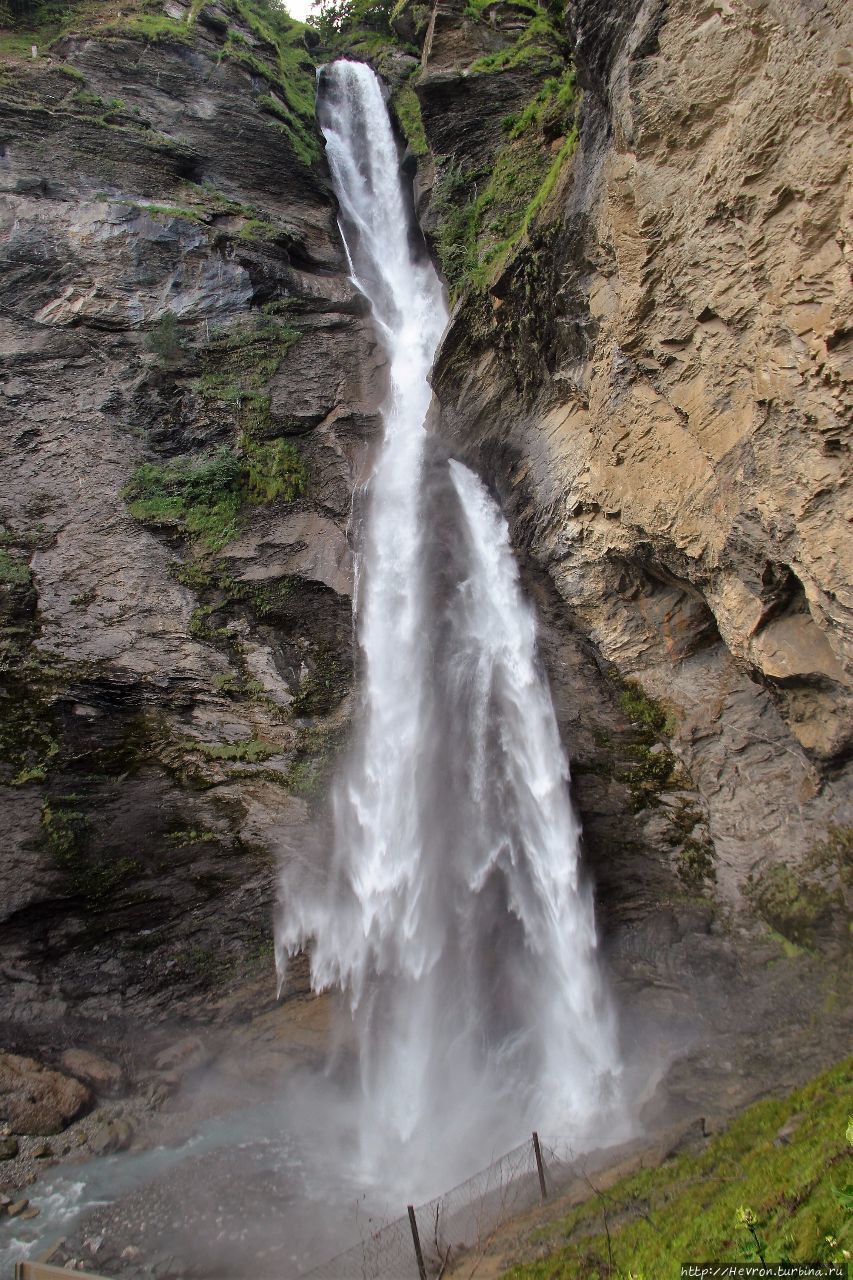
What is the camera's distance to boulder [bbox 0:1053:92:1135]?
10.8 metres

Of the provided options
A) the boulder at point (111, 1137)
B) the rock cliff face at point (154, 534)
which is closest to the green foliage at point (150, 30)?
the rock cliff face at point (154, 534)

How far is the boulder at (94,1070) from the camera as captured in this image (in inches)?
463

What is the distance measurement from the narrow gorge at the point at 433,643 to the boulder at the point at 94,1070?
10 centimetres

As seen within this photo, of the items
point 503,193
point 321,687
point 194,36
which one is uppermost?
point 194,36

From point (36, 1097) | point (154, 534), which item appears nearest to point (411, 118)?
point (154, 534)

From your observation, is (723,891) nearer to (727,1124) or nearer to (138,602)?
(727,1124)

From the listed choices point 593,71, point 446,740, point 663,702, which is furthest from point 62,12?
point 663,702

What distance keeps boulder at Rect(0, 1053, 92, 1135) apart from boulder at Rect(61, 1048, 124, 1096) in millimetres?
166

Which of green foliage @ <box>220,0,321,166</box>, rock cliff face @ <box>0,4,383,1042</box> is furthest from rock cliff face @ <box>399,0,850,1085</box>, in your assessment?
green foliage @ <box>220,0,321,166</box>

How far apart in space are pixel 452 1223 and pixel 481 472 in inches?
458

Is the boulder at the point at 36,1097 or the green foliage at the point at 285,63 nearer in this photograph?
the boulder at the point at 36,1097

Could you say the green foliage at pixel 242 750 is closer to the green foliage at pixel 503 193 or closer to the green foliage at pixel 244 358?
the green foliage at pixel 244 358

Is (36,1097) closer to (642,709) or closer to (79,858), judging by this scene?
(79,858)

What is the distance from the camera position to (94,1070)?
39.0 ft
